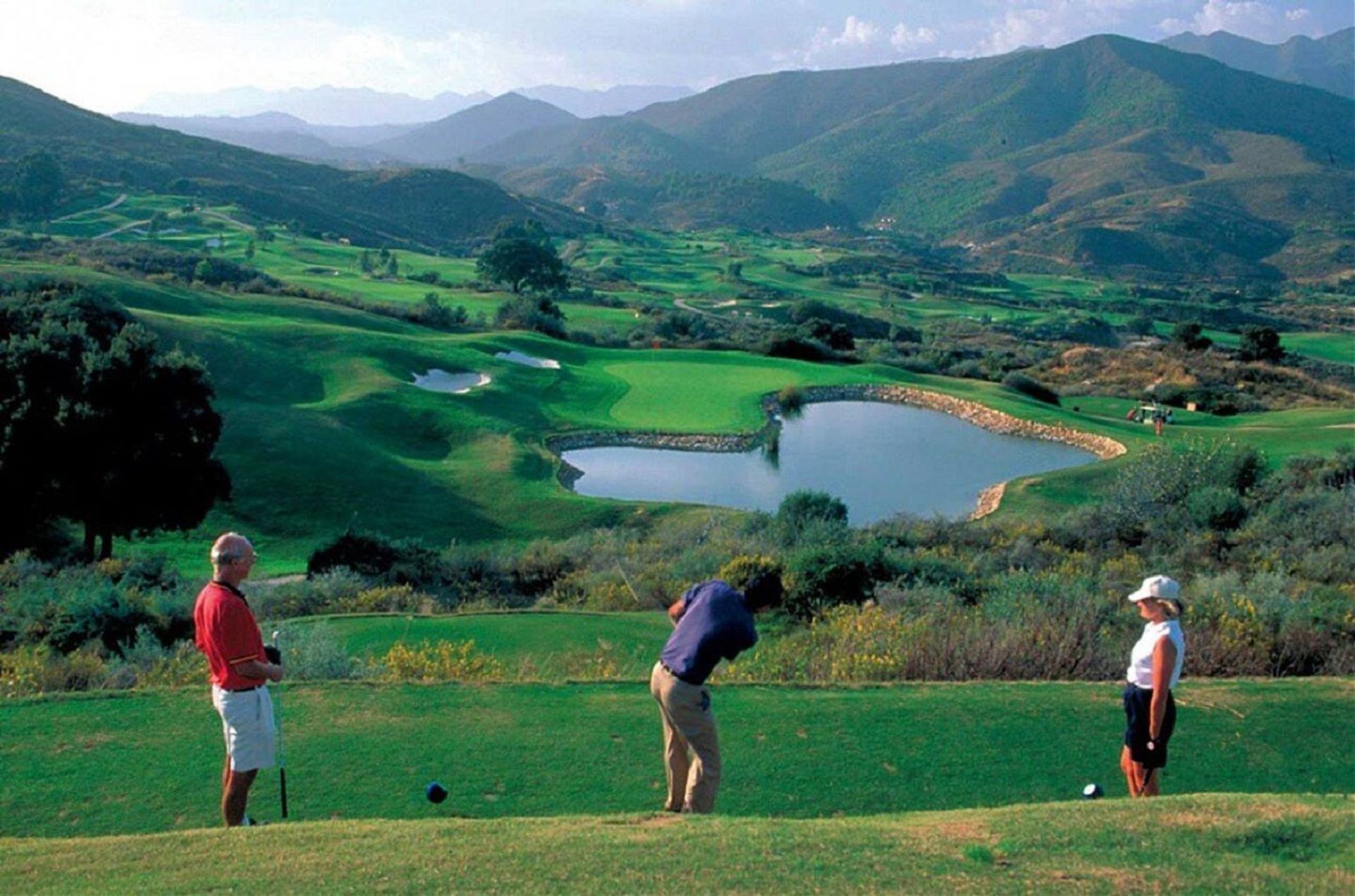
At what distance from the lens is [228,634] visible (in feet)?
23.0

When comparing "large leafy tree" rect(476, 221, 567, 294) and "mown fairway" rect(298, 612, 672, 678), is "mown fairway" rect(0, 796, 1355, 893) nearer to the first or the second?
"mown fairway" rect(298, 612, 672, 678)

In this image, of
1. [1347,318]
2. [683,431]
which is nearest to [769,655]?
[683,431]

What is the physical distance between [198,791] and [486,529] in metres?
19.4

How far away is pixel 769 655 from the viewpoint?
12.4 m

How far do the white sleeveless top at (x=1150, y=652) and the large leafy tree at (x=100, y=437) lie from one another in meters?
20.0

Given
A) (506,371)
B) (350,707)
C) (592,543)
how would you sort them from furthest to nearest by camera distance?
(506,371)
(592,543)
(350,707)

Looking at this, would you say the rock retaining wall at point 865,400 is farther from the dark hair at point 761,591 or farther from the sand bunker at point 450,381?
the dark hair at point 761,591

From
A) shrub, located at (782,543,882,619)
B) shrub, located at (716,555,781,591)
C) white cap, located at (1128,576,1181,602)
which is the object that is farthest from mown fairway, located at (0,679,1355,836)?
shrub, located at (716,555,781,591)

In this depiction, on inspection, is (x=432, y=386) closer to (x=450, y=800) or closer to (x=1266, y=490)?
(x=1266, y=490)

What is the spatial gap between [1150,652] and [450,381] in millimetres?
35704

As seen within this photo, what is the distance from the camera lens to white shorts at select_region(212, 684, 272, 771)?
7008 mm

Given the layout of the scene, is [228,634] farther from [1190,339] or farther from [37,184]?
[37,184]

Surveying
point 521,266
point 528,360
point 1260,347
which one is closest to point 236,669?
point 528,360

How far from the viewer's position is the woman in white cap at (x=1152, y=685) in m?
7.27
